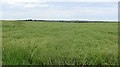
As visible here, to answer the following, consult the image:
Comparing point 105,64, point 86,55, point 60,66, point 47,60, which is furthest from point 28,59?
point 105,64

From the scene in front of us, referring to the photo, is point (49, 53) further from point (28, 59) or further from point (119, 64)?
point (119, 64)

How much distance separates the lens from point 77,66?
9.59m

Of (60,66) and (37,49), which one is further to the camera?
(37,49)

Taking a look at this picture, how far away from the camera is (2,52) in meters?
10.8

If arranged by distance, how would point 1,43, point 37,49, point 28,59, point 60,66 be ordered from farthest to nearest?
point 1,43 → point 37,49 → point 28,59 → point 60,66

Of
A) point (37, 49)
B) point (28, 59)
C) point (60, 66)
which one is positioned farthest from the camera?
point (37, 49)

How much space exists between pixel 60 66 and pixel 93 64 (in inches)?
49.0

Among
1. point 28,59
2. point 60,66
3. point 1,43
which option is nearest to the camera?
point 60,66

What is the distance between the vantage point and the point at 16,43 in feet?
39.9

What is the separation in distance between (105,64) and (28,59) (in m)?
2.95

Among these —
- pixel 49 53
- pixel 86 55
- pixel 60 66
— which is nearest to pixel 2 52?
pixel 49 53

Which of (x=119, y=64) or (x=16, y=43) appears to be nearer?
(x=119, y=64)

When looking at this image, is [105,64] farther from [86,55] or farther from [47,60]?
[47,60]

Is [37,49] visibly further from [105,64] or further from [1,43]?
[105,64]
